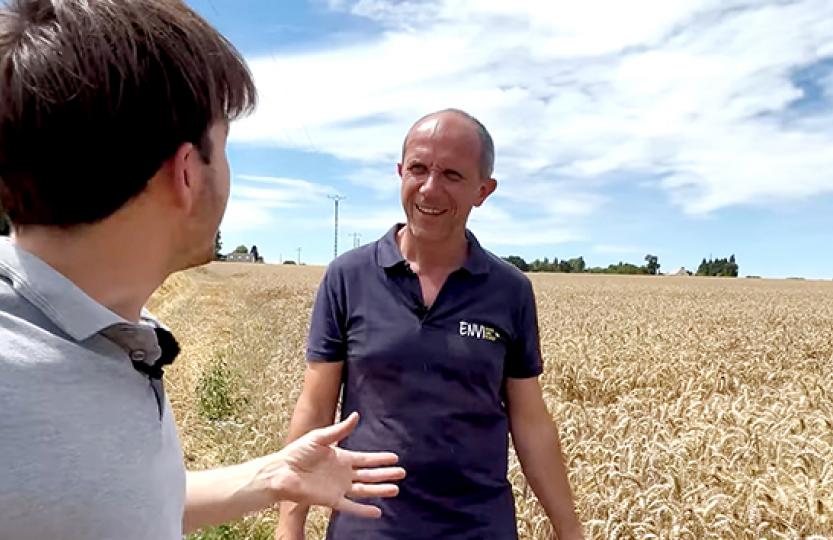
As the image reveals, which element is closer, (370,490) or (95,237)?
(95,237)

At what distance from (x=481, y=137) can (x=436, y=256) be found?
41 cm

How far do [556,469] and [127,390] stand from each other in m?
1.93

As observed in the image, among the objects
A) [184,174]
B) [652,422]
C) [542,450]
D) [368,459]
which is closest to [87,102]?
[184,174]

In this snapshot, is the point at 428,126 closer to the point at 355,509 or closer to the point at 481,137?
the point at 481,137

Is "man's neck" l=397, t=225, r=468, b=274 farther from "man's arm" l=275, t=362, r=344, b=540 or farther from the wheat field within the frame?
the wheat field

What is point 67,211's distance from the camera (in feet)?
3.76

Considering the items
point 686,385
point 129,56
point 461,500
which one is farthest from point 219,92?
point 686,385

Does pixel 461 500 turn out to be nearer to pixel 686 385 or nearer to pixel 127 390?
pixel 127 390

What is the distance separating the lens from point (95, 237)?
3.83ft

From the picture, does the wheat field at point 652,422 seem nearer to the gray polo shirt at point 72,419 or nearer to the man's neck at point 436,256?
the man's neck at point 436,256

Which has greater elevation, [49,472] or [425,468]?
[49,472]

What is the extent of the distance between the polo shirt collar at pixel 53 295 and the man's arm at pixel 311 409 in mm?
1628

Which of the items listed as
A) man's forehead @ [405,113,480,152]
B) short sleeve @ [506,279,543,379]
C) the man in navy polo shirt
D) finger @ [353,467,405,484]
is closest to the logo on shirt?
the man in navy polo shirt

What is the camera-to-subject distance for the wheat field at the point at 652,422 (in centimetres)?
417
